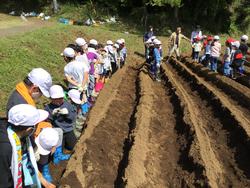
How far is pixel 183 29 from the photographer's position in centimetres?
2877

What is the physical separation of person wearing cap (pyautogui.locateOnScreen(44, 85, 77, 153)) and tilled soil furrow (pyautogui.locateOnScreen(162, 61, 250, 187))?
2.55 meters

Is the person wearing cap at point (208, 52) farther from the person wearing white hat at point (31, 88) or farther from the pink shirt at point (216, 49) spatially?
the person wearing white hat at point (31, 88)

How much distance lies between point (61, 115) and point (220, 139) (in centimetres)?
383

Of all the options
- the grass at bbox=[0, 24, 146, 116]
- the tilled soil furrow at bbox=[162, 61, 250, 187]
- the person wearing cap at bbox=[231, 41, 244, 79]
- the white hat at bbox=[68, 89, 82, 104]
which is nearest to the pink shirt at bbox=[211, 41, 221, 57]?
the person wearing cap at bbox=[231, 41, 244, 79]

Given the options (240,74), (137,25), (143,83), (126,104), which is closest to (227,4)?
(137,25)

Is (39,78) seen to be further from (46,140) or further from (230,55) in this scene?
(230,55)

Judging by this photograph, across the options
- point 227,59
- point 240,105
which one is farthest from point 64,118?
point 227,59

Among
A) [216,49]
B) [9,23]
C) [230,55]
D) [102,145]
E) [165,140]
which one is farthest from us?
[9,23]

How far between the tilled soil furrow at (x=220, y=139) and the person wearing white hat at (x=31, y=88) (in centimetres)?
319

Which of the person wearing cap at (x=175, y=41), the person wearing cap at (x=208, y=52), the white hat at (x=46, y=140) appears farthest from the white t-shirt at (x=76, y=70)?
the person wearing cap at (x=175, y=41)

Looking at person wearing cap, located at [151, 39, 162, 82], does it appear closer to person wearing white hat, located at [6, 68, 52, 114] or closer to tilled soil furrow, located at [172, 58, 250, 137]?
tilled soil furrow, located at [172, 58, 250, 137]

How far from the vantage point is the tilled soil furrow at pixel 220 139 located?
6832 mm

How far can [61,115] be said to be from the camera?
6676mm

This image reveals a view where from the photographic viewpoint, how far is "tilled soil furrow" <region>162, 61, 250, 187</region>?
22.4 feet
